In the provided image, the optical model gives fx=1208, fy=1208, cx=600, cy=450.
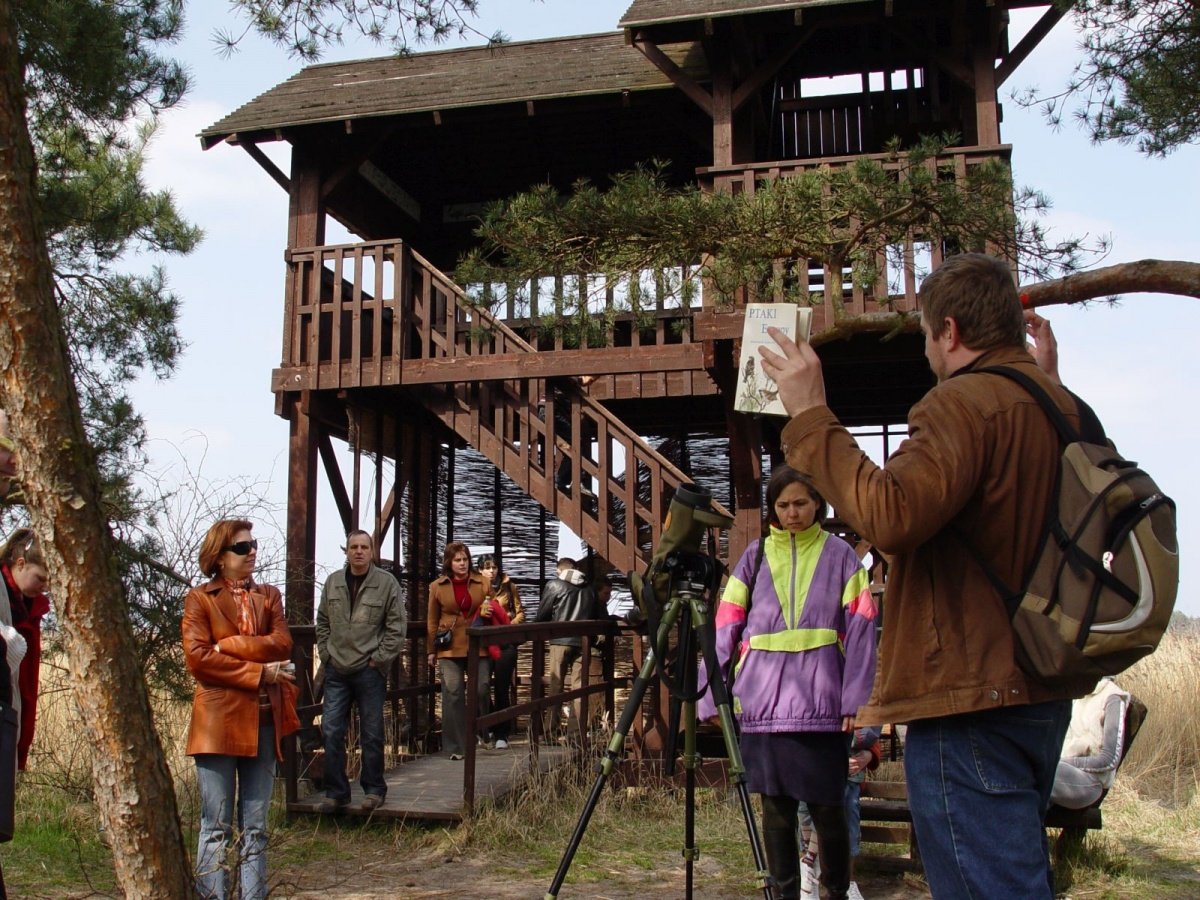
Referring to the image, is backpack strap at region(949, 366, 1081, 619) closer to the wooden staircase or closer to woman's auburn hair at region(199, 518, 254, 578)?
woman's auburn hair at region(199, 518, 254, 578)

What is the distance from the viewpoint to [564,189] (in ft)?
45.3

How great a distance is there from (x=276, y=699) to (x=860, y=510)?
3535 mm

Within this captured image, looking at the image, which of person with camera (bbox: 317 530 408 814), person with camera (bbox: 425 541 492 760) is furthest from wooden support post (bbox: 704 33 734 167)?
person with camera (bbox: 317 530 408 814)

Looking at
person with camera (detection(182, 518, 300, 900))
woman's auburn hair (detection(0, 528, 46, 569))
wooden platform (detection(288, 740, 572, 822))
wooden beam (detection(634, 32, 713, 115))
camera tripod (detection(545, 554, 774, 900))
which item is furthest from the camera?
wooden beam (detection(634, 32, 713, 115))

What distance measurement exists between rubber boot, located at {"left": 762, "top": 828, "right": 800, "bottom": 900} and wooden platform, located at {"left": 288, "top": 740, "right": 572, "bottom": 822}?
121 inches

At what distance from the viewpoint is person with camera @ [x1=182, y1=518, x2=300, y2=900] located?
4.86 metres

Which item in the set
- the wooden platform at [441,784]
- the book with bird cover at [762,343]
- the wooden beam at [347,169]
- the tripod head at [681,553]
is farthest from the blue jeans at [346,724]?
the wooden beam at [347,169]

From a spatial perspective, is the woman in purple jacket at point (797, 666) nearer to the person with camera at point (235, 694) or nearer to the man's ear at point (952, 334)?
the person with camera at point (235, 694)

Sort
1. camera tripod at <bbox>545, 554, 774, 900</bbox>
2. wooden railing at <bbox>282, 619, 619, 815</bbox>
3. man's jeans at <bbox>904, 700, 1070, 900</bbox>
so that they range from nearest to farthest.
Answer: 1. man's jeans at <bbox>904, 700, 1070, 900</bbox>
2. camera tripod at <bbox>545, 554, 774, 900</bbox>
3. wooden railing at <bbox>282, 619, 619, 815</bbox>

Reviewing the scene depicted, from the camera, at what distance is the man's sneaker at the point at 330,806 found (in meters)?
7.35

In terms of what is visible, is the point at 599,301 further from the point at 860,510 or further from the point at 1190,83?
the point at 860,510

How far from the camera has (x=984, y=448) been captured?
222cm

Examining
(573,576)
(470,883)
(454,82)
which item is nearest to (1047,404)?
(470,883)

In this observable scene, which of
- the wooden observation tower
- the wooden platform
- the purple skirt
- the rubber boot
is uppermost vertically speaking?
the wooden observation tower
